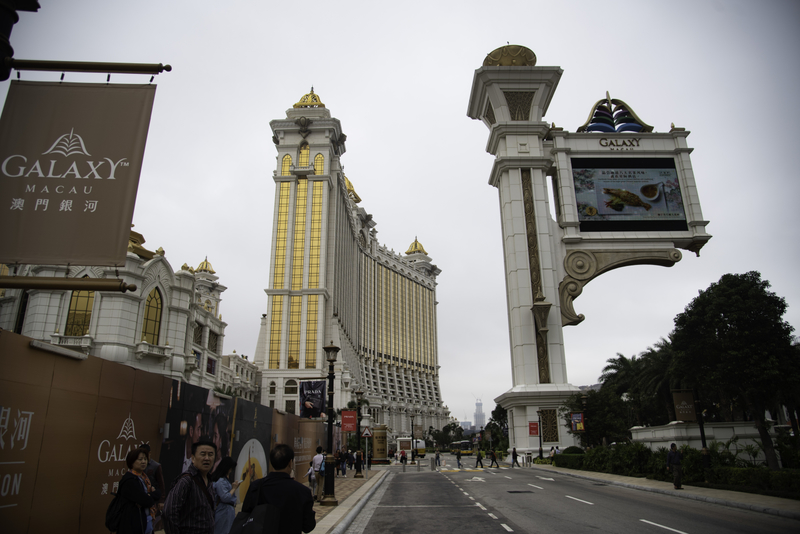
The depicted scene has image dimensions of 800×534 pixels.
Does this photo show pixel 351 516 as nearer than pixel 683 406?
Yes

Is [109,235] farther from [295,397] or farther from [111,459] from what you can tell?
[295,397]

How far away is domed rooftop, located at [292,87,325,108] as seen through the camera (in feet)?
319

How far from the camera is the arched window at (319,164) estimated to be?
90000 millimetres

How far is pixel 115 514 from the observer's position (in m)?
Answer: 5.21

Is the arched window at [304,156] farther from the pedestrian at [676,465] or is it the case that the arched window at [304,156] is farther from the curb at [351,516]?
the pedestrian at [676,465]

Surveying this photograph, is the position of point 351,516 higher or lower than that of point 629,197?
lower

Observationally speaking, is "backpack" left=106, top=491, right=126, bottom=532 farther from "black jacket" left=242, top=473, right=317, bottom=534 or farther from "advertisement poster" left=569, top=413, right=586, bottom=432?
"advertisement poster" left=569, top=413, right=586, bottom=432

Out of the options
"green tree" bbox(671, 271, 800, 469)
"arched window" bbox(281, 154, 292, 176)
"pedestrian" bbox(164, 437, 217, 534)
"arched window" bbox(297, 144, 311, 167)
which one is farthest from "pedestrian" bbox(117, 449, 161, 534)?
"arched window" bbox(281, 154, 292, 176)

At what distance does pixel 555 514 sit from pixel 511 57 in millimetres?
41406

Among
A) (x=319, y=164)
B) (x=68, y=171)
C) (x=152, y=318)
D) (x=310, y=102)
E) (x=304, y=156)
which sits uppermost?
(x=310, y=102)

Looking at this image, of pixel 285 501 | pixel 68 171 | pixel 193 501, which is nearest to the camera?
pixel 285 501

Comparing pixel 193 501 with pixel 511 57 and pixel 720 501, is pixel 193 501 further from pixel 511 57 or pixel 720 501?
pixel 511 57

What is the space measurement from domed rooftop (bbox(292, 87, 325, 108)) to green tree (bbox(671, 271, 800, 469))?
83752 millimetres

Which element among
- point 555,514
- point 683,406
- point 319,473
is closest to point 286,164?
point 683,406
